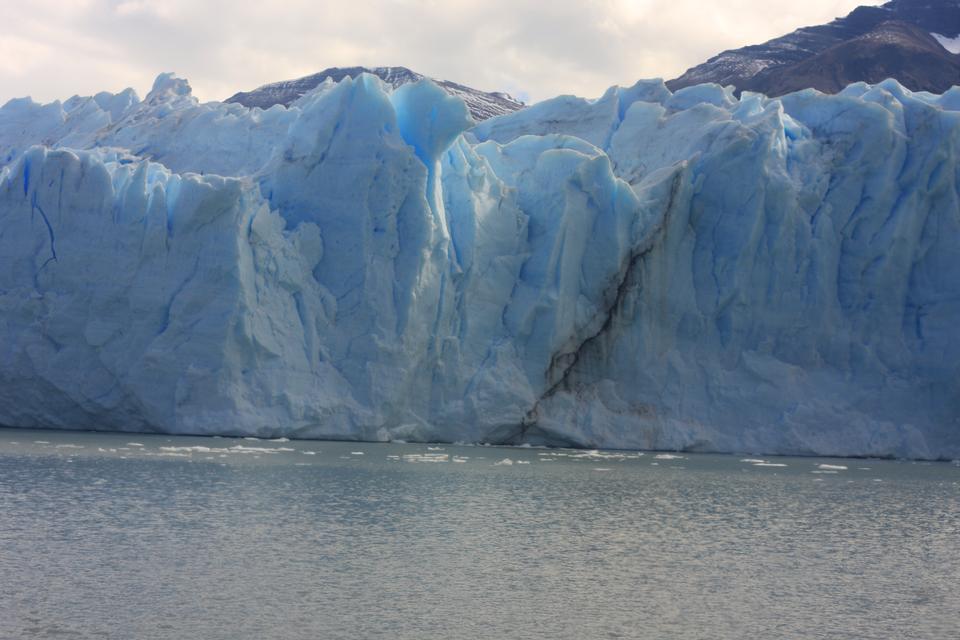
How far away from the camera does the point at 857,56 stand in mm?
38188

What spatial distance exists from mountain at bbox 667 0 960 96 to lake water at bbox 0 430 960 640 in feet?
88.2

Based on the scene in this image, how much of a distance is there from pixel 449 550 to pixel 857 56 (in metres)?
34.4

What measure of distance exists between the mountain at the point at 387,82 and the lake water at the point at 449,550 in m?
25.7

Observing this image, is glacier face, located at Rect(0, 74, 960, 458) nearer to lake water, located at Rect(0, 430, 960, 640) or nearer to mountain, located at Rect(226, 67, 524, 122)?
lake water, located at Rect(0, 430, 960, 640)

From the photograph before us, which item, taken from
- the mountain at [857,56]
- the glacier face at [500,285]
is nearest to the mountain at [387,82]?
the mountain at [857,56]

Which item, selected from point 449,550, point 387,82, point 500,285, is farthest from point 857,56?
point 449,550

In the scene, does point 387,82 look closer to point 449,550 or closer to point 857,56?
point 857,56

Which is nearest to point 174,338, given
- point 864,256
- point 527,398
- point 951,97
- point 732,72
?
point 527,398

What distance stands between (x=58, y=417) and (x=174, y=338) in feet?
7.24

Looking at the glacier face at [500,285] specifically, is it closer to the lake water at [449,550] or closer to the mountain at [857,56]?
the lake water at [449,550]

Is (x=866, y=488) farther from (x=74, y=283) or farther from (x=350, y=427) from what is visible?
(x=74, y=283)

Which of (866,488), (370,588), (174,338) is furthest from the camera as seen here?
(174,338)

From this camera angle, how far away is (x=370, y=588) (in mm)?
7008

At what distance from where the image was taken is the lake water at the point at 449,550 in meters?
6.37
